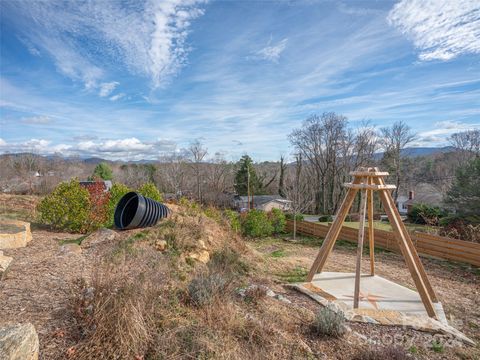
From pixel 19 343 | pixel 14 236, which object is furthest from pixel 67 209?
pixel 19 343

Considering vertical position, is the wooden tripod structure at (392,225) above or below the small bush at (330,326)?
above

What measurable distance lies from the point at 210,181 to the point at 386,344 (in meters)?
31.2

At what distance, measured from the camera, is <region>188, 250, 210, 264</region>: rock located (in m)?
5.94

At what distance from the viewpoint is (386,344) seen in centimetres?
358

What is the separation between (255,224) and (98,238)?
A: 31.2ft

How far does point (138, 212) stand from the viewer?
21.1 feet

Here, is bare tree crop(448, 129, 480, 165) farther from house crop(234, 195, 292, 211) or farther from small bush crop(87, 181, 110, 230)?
small bush crop(87, 181, 110, 230)

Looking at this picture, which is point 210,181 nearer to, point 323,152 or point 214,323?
point 323,152

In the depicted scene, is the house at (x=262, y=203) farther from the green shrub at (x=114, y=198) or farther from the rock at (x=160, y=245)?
the rock at (x=160, y=245)

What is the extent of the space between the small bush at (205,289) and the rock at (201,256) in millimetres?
2062

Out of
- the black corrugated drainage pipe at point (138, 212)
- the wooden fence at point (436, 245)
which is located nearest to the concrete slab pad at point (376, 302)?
the black corrugated drainage pipe at point (138, 212)

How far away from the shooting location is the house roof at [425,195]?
2941 centimetres

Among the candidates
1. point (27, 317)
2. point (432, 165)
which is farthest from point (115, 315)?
point (432, 165)

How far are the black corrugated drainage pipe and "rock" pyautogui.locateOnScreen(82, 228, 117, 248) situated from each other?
22.5 inches
